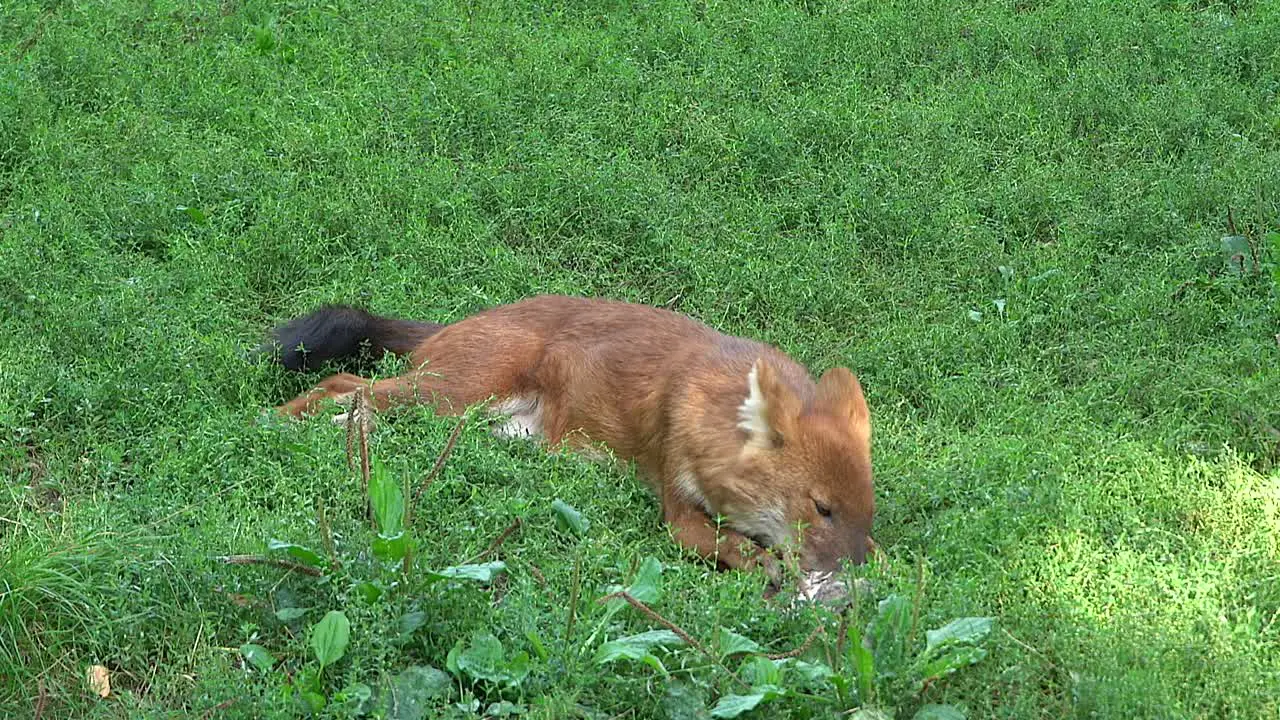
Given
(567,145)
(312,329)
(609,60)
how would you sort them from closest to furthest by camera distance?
(312,329), (567,145), (609,60)

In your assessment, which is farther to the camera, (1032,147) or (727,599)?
(1032,147)

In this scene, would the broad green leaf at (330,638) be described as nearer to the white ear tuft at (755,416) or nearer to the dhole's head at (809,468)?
the dhole's head at (809,468)

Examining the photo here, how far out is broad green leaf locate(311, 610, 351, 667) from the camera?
179 inches

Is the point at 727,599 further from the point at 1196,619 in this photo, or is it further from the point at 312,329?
the point at 312,329

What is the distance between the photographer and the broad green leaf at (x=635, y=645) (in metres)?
4.55

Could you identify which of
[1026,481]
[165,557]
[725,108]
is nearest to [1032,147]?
[725,108]

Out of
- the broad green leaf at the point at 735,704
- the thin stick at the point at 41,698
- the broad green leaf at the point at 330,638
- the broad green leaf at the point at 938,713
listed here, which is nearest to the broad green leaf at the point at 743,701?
the broad green leaf at the point at 735,704

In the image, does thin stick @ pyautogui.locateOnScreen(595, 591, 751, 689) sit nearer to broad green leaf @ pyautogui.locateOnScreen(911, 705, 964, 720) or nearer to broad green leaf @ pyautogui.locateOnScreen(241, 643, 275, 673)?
broad green leaf @ pyautogui.locateOnScreen(911, 705, 964, 720)

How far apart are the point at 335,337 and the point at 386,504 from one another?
2013 millimetres

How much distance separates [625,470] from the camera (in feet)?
20.7

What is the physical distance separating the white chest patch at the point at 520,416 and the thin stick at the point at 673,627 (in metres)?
1.71

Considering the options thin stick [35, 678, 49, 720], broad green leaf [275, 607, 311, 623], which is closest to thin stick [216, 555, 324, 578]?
broad green leaf [275, 607, 311, 623]

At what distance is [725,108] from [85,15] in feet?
Answer: 14.1

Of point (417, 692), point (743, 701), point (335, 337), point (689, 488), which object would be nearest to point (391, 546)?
point (417, 692)
